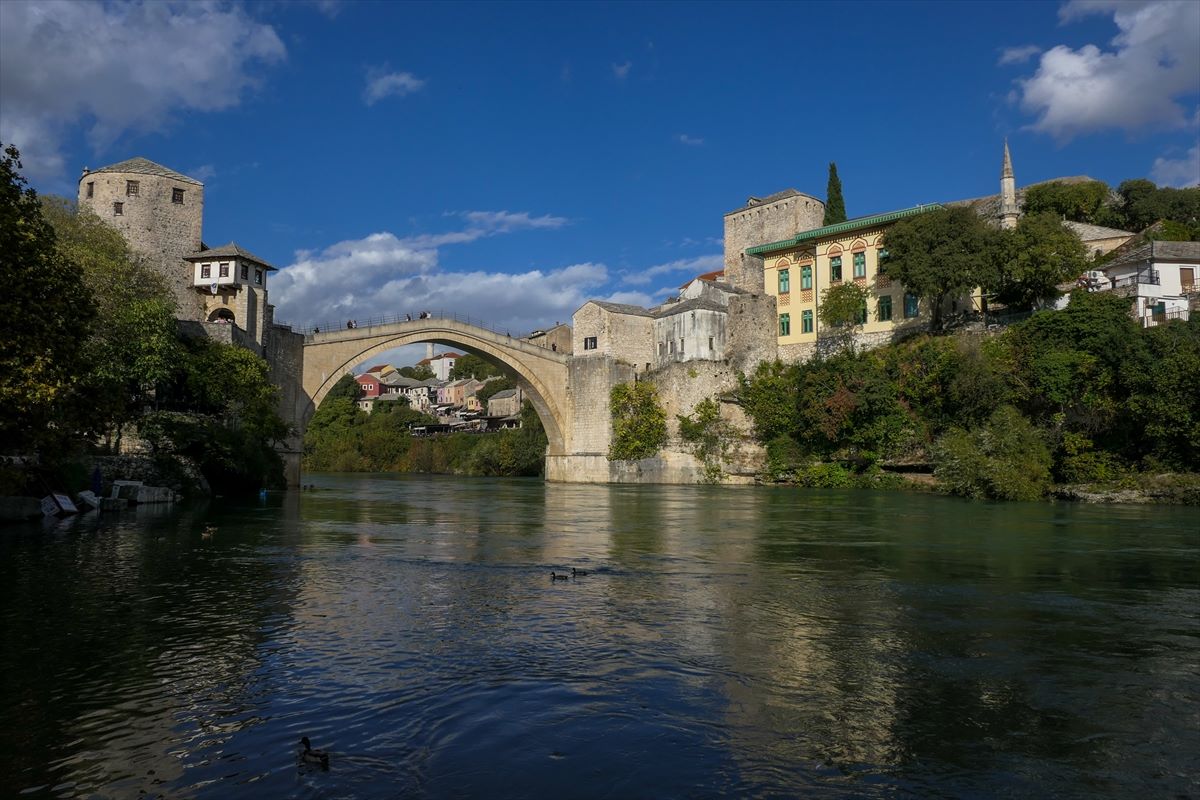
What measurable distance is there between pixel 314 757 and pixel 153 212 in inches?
1670

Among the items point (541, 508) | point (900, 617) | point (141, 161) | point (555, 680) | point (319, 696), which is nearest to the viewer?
point (319, 696)

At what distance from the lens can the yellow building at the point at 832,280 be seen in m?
39.7

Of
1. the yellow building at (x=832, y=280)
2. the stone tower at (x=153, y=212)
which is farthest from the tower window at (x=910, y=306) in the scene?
the stone tower at (x=153, y=212)

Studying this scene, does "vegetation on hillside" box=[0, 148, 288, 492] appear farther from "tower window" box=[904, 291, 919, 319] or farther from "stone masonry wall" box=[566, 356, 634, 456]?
"tower window" box=[904, 291, 919, 319]

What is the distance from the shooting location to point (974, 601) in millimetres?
9633

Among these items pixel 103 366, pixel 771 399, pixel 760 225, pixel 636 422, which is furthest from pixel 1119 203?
pixel 103 366

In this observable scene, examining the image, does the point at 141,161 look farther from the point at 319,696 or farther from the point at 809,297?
the point at 319,696

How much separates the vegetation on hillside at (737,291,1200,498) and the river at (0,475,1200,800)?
14207mm

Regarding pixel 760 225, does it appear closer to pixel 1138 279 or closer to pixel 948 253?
pixel 948 253

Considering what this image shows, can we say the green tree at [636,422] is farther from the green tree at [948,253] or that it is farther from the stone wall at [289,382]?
the stone wall at [289,382]

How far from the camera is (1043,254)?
32.5 metres

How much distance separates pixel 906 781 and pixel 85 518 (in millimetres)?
19346

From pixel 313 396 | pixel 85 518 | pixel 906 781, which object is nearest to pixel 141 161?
pixel 313 396

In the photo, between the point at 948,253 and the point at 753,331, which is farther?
the point at 753,331
